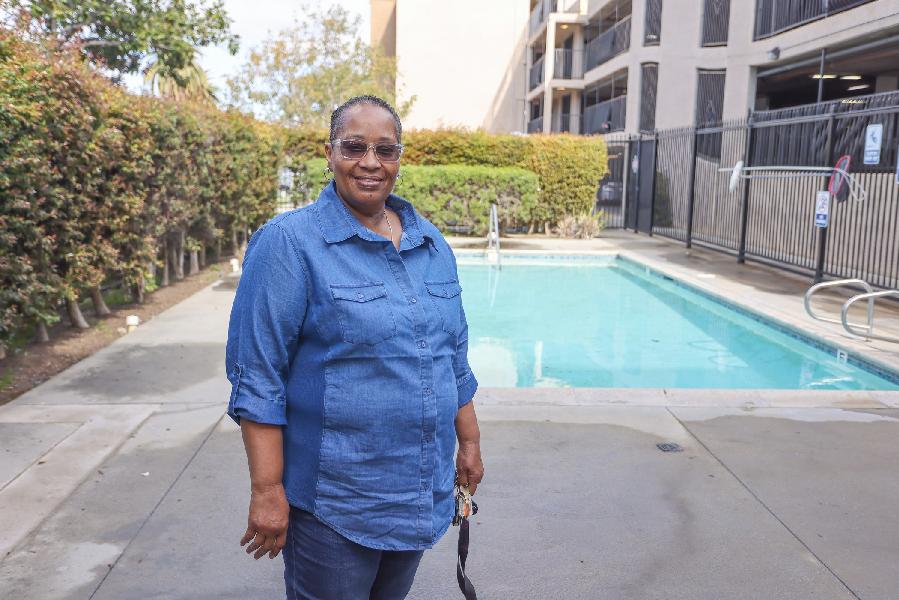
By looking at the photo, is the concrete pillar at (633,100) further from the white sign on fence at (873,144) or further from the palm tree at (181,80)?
the white sign on fence at (873,144)

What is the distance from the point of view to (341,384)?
74.6 inches

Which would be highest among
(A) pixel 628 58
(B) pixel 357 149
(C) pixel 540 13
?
(C) pixel 540 13

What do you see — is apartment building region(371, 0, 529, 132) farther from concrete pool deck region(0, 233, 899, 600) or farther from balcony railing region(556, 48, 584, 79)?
Answer: concrete pool deck region(0, 233, 899, 600)

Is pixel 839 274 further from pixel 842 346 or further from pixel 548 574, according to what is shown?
pixel 548 574

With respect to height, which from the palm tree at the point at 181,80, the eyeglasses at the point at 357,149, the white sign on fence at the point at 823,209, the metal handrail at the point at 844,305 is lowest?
the metal handrail at the point at 844,305

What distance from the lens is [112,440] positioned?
4531mm

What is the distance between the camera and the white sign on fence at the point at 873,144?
9.41 m

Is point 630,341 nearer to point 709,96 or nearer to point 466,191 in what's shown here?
point 466,191

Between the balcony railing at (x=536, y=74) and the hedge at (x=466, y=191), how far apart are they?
16731 mm

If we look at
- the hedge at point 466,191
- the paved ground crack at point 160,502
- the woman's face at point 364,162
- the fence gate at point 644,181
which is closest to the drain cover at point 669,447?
the paved ground crack at point 160,502

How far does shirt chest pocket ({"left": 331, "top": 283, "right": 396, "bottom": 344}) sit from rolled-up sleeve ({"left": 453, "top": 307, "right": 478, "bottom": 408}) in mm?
394

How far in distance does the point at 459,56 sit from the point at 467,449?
3496cm

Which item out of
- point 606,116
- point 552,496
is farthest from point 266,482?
point 606,116

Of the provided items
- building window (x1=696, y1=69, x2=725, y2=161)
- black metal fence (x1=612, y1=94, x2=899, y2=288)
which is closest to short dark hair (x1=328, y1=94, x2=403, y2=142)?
black metal fence (x1=612, y1=94, x2=899, y2=288)
